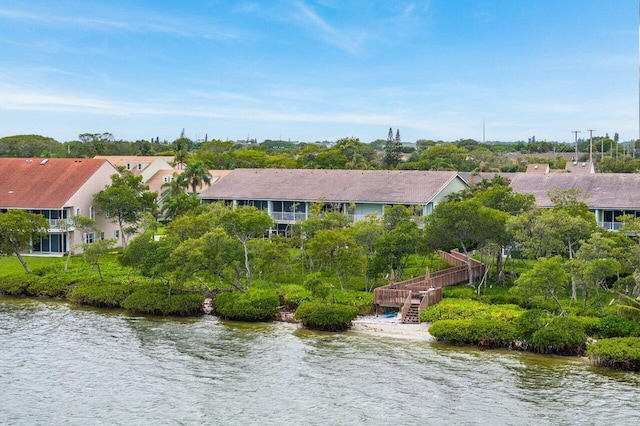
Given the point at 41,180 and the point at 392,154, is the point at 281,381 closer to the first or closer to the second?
the point at 41,180

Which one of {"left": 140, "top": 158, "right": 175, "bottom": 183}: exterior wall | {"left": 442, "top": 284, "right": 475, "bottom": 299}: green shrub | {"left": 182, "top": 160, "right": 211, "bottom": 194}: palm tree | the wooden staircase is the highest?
{"left": 140, "top": 158, "right": 175, "bottom": 183}: exterior wall

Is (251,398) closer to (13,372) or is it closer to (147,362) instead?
(147,362)

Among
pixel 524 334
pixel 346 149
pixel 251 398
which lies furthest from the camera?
pixel 346 149

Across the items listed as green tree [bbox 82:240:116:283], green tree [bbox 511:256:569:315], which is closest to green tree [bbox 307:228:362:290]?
green tree [bbox 511:256:569:315]

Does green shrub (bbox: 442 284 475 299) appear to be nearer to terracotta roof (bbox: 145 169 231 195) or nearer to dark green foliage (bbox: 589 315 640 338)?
dark green foliage (bbox: 589 315 640 338)

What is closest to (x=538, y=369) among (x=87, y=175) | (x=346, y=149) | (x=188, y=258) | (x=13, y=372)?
(x=188, y=258)
